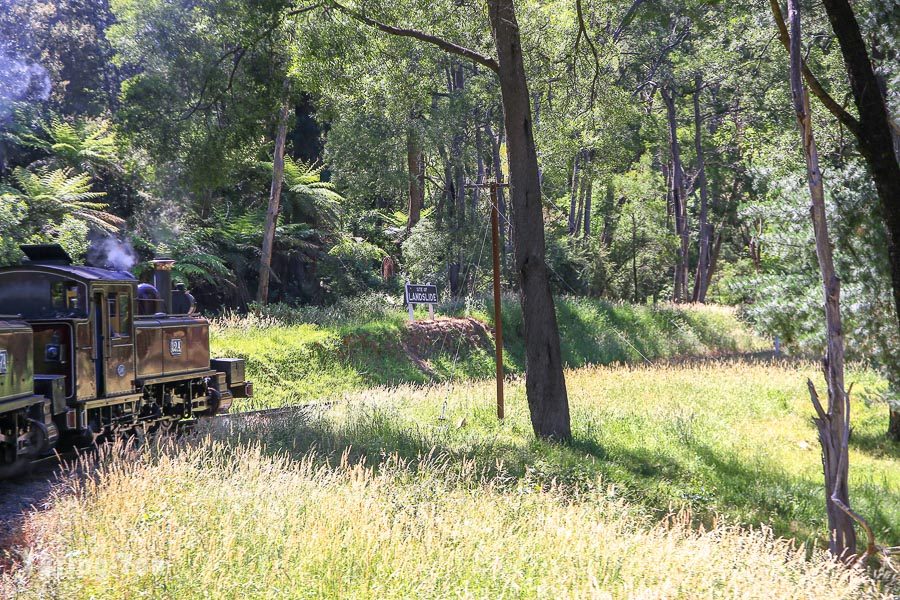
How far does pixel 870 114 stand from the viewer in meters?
9.85

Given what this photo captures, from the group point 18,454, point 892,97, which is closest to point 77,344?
point 18,454

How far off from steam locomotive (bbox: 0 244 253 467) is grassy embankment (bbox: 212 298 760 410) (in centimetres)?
444

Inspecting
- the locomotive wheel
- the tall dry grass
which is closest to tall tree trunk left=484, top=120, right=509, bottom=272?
the locomotive wheel

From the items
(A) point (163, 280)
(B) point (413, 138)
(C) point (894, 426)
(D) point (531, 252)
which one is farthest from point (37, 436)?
(B) point (413, 138)

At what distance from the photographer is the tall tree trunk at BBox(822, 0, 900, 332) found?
971cm

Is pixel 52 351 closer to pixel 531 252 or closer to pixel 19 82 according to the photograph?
pixel 531 252

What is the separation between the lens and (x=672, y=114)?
40.4 metres

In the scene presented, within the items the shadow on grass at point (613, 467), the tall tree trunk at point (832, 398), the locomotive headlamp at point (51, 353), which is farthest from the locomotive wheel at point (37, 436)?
the tall tree trunk at point (832, 398)

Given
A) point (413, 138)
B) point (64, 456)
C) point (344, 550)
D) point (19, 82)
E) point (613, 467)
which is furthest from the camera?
point (413, 138)

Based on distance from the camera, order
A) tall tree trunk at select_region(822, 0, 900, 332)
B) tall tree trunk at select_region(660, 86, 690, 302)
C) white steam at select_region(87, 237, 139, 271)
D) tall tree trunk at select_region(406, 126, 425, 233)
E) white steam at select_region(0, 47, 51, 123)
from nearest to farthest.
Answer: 1. tall tree trunk at select_region(822, 0, 900, 332)
2. white steam at select_region(87, 237, 139, 271)
3. white steam at select_region(0, 47, 51, 123)
4. tall tree trunk at select_region(406, 126, 425, 233)
5. tall tree trunk at select_region(660, 86, 690, 302)

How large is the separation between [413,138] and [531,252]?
50.3 feet

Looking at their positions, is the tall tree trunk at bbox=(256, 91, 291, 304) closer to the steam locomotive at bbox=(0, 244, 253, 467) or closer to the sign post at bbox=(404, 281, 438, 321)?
→ the sign post at bbox=(404, 281, 438, 321)

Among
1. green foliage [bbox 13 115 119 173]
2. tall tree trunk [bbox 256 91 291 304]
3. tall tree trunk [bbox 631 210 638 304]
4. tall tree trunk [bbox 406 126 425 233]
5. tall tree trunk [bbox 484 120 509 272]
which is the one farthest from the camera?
tall tree trunk [bbox 631 210 638 304]

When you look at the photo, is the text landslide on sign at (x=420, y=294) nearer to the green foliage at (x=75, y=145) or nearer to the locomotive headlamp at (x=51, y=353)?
the green foliage at (x=75, y=145)
